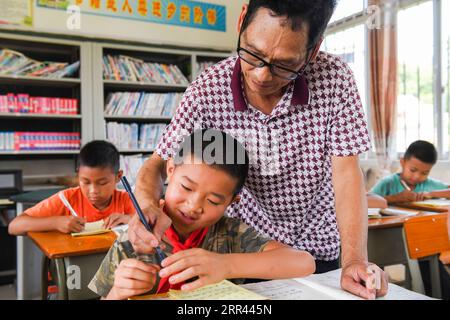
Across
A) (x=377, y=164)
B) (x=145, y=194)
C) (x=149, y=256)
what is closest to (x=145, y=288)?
(x=149, y=256)

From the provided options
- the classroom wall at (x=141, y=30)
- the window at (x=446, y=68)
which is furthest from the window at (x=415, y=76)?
the classroom wall at (x=141, y=30)

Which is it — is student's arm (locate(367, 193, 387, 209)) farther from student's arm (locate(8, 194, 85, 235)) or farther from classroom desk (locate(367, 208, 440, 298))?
student's arm (locate(8, 194, 85, 235))

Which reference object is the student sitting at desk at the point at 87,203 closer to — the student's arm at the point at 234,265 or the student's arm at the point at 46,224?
the student's arm at the point at 46,224

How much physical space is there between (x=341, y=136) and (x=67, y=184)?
2.83 meters

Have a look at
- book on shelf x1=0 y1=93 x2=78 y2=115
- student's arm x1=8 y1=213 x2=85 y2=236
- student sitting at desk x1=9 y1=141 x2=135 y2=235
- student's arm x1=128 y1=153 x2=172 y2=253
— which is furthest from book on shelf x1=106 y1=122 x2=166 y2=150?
student's arm x1=128 y1=153 x2=172 y2=253

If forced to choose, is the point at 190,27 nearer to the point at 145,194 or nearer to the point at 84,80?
the point at 84,80

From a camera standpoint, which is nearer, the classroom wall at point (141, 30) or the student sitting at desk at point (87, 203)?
the student sitting at desk at point (87, 203)

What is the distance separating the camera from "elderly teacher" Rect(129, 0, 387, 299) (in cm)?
90

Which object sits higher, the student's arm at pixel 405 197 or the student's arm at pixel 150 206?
the student's arm at pixel 150 206

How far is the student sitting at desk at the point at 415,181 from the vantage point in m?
2.66

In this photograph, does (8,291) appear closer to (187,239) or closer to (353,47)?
(187,239)

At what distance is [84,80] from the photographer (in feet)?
10.9

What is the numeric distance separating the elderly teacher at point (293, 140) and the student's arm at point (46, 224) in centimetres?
87

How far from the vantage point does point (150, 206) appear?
0.85 metres
